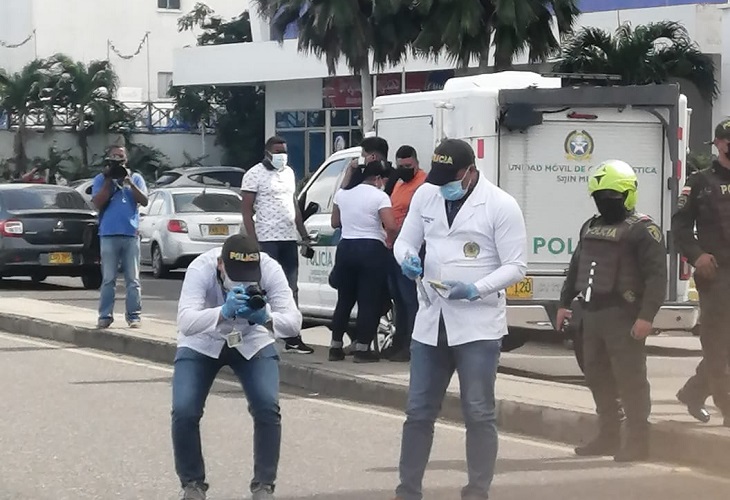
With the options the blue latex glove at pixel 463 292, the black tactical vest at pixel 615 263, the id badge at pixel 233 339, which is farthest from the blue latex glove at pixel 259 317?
the black tactical vest at pixel 615 263

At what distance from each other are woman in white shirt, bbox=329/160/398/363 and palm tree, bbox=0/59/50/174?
35.0 m

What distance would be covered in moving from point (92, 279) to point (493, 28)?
10706 millimetres

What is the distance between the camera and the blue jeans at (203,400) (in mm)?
7430

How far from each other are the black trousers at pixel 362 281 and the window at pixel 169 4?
49535 mm

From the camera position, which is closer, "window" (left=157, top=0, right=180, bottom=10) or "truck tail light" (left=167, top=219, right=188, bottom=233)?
"truck tail light" (left=167, top=219, right=188, bottom=233)

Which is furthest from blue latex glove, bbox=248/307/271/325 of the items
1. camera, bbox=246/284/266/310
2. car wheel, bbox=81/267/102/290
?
car wheel, bbox=81/267/102/290

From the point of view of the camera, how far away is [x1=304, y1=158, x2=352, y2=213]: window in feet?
47.0

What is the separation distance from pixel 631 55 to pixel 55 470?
2172 centimetres

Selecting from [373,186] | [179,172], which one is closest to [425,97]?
[373,186]

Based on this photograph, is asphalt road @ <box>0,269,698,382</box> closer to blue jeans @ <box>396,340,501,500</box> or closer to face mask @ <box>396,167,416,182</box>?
face mask @ <box>396,167,416,182</box>

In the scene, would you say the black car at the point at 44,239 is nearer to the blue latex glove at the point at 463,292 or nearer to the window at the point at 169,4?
the blue latex glove at the point at 463,292

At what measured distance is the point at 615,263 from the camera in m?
9.12

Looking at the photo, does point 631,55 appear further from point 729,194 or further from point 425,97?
point 729,194

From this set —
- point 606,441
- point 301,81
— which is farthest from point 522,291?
point 301,81
